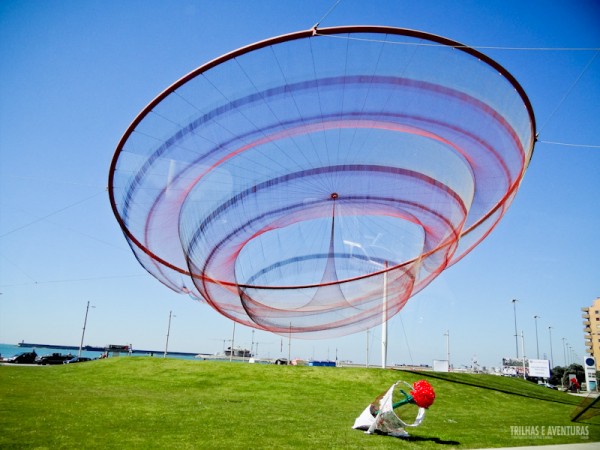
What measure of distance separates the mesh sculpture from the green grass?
368cm

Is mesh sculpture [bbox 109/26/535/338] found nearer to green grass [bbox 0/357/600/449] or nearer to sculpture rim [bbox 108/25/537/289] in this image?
sculpture rim [bbox 108/25/537/289]

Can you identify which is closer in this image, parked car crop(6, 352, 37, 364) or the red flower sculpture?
the red flower sculpture

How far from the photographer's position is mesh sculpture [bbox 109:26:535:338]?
852cm

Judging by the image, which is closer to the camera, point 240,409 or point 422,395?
point 422,395

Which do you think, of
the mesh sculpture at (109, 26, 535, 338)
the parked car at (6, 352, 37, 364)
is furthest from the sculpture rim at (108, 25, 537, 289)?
the parked car at (6, 352, 37, 364)

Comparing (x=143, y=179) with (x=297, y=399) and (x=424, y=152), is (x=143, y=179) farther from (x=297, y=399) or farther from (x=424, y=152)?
(x=297, y=399)

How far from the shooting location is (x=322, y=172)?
11.7 metres

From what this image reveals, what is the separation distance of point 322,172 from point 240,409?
8188mm

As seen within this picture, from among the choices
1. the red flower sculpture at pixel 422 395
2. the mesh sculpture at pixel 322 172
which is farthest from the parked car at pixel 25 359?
the red flower sculpture at pixel 422 395

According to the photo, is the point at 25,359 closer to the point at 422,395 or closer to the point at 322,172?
the point at 322,172

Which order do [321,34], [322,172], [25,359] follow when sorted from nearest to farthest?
[321,34]
[322,172]
[25,359]

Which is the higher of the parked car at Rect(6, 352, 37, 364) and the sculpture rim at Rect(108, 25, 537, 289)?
the sculpture rim at Rect(108, 25, 537, 289)

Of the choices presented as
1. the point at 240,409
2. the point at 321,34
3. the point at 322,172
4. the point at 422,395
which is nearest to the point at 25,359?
the point at 240,409

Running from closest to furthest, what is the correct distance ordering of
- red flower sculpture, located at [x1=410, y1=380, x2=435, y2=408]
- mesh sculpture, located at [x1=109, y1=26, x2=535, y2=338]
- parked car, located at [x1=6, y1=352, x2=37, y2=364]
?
mesh sculpture, located at [x1=109, y1=26, x2=535, y2=338] → red flower sculpture, located at [x1=410, y1=380, x2=435, y2=408] → parked car, located at [x1=6, y1=352, x2=37, y2=364]
